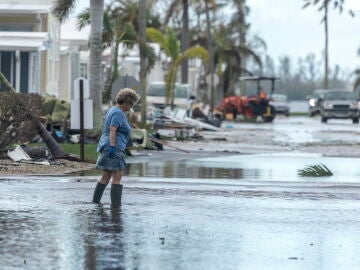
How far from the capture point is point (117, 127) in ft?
52.0

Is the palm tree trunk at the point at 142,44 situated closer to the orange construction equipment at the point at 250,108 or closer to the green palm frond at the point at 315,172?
the green palm frond at the point at 315,172

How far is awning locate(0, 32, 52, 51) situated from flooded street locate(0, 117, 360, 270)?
19.3 m

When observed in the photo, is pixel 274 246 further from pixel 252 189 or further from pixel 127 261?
pixel 252 189

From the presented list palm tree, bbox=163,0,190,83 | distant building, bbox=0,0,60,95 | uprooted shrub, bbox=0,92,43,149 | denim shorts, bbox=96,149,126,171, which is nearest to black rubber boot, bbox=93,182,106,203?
denim shorts, bbox=96,149,126,171

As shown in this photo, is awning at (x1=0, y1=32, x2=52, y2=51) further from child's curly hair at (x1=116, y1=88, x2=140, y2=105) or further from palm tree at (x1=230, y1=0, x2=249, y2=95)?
palm tree at (x1=230, y1=0, x2=249, y2=95)

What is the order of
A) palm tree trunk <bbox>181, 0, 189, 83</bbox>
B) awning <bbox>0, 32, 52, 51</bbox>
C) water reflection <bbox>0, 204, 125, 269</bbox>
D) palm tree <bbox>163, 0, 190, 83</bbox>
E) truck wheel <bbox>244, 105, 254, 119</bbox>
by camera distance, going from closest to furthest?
water reflection <bbox>0, 204, 125, 269</bbox> < awning <bbox>0, 32, 52, 51</bbox> < palm tree <bbox>163, 0, 190, 83</bbox> < palm tree trunk <bbox>181, 0, 189, 83</bbox> < truck wheel <bbox>244, 105, 254, 119</bbox>

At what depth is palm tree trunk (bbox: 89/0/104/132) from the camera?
1244 inches

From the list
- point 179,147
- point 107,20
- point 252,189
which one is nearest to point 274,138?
point 107,20

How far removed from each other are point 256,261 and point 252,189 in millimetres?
8173

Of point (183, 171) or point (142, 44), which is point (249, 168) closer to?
point (183, 171)

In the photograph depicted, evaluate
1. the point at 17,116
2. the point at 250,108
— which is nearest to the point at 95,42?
the point at 17,116

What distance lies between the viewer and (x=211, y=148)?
3366cm

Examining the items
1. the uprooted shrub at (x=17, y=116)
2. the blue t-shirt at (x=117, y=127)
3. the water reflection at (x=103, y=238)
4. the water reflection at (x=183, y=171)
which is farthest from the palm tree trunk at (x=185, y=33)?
the water reflection at (x=103, y=238)

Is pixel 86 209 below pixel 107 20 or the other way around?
below
